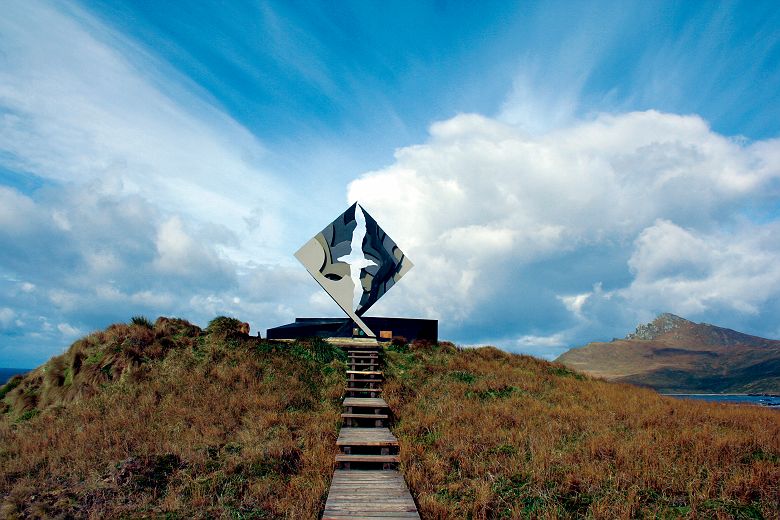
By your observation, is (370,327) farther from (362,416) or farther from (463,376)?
(362,416)

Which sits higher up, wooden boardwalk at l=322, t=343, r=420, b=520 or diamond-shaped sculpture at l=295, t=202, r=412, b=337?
diamond-shaped sculpture at l=295, t=202, r=412, b=337

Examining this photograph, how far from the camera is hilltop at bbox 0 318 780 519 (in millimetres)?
7641

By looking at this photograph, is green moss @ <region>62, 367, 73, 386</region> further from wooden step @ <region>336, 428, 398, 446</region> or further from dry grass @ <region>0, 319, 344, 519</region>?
wooden step @ <region>336, 428, 398, 446</region>

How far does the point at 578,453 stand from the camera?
9.26m

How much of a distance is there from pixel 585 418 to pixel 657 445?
8.34ft

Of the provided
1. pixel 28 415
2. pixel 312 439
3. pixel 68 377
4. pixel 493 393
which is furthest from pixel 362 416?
pixel 68 377

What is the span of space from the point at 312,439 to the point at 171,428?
158 inches

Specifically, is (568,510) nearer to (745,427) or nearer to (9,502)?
(745,427)

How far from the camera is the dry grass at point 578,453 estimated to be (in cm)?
729

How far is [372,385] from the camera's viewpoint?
15695 mm

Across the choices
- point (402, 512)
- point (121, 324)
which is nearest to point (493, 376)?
point (402, 512)

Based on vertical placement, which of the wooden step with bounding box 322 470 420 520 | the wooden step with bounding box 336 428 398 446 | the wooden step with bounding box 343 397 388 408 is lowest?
the wooden step with bounding box 322 470 420 520

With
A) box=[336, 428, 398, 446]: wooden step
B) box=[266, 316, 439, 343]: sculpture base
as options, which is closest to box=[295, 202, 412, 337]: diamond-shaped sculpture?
box=[266, 316, 439, 343]: sculpture base

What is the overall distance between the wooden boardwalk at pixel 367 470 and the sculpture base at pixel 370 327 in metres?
10.8
